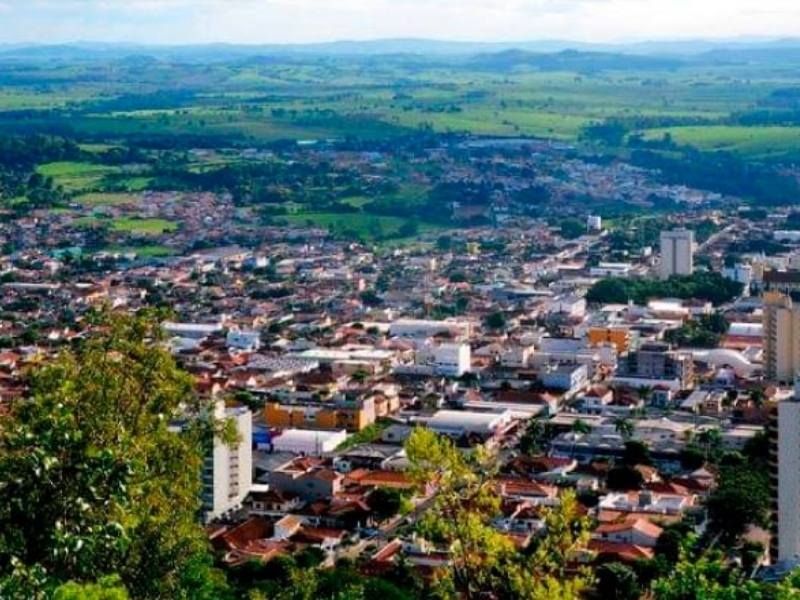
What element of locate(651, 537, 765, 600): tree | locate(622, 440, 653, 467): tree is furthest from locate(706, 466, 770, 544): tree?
locate(651, 537, 765, 600): tree

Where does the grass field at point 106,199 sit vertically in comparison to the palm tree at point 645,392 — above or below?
above

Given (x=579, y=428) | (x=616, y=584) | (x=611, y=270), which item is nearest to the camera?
(x=616, y=584)

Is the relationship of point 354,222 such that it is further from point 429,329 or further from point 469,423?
point 469,423

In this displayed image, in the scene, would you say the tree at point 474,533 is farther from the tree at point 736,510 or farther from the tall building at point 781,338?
the tall building at point 781,338

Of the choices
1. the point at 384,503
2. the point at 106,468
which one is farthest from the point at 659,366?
the point at 106,468

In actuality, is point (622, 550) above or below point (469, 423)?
above

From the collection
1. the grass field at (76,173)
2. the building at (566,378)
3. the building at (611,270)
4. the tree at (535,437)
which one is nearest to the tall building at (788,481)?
the tree at (535,437)

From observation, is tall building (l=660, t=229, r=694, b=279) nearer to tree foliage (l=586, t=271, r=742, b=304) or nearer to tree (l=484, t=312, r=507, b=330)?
tree foliage (l=586, t=271, r=742, b=304)

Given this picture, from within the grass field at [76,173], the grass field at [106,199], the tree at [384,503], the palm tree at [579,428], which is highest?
the grass field at [76,173]
